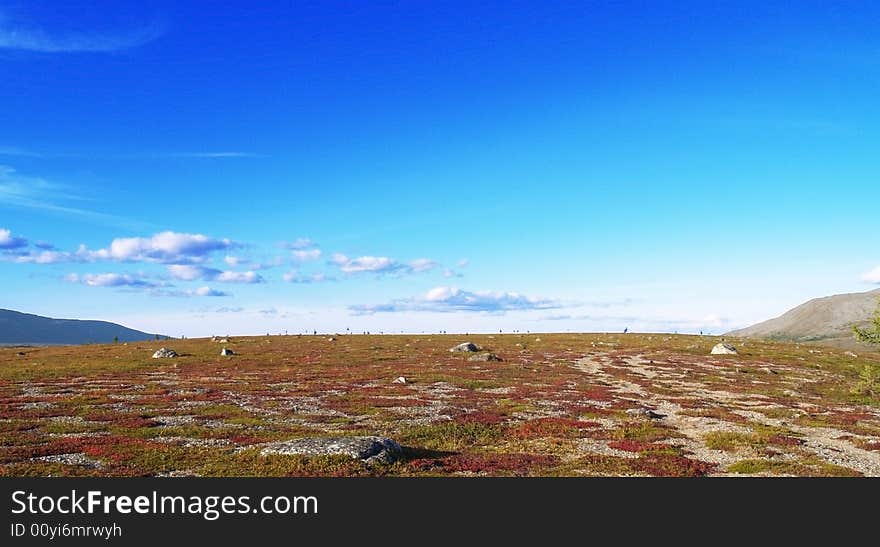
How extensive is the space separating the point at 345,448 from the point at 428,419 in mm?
14080

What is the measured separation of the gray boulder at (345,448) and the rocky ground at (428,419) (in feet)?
0.29

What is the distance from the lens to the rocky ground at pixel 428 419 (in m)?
24.8

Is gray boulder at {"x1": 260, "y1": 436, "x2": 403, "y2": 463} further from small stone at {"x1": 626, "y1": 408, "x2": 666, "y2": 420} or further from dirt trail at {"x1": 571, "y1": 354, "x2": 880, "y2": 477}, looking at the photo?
small stone at {"x1": 626, "y1": 408, "x2": 666, "y2": 420}

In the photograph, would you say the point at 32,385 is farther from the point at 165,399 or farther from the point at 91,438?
the point at 91,438

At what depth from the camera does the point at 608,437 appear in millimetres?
32781

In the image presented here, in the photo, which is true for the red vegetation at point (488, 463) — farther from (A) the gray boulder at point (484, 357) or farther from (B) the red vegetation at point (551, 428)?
(A) the gray boulder at point (484, 357)

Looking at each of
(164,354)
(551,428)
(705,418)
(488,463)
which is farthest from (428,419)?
(164,354)

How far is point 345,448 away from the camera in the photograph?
80.5 feet

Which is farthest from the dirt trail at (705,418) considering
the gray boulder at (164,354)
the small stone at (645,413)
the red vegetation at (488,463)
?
the gray boulder at (164,354)

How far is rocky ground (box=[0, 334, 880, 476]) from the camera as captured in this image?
81.4 feet

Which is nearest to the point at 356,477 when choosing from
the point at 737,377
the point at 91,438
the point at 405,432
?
the point at 405,432

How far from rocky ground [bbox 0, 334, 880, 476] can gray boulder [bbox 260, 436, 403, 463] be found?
3.4 inches

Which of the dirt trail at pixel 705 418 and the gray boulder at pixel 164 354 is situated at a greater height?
the gray boulder at pixel 164 354

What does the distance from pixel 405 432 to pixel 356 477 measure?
11.6 meters
